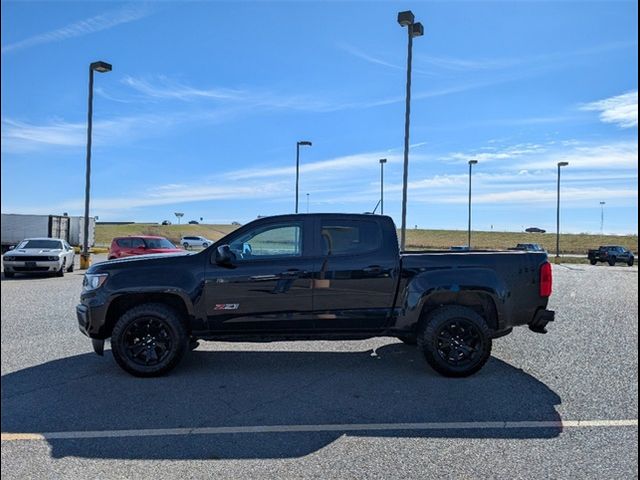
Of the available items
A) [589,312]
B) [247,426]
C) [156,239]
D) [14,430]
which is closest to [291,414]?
[247,426]

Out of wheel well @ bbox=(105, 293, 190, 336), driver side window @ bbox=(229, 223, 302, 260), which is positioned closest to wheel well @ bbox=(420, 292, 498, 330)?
driver side window @ bbox=(229, 223, 302, 260)

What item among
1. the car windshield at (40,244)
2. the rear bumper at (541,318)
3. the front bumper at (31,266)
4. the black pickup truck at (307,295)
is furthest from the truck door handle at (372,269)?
the car windshield at (40,244)

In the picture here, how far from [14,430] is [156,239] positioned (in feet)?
52.7

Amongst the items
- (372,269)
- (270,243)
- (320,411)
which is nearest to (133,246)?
(270,243)

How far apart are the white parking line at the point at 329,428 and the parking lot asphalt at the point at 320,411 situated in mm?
23

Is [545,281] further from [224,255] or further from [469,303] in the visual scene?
[224,255]

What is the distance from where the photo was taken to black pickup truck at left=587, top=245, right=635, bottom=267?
38.0 meters

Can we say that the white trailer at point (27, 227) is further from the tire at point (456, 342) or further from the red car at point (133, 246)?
the tire at point (456, 342)

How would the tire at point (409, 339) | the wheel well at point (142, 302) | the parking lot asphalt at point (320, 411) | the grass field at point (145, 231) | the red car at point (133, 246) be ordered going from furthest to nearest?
the grass field at point (145, 231) → the red car at point (133, 246) → the tire at point (409, 339) → the wheel well at point (142, 302) → the parking lot asphalt at point (320, 411)

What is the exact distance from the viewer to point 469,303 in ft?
20.2

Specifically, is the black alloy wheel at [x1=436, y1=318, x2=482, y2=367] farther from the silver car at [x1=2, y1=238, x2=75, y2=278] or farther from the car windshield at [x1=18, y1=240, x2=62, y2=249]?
the car windshield at [x1=18, y1=240, x2=62, y2=249]

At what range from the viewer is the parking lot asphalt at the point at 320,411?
3545mm

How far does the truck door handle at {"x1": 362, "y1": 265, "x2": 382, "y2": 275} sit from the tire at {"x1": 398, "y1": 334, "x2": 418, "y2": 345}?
0.82 meters

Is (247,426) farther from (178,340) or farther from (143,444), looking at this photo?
(178,340)
